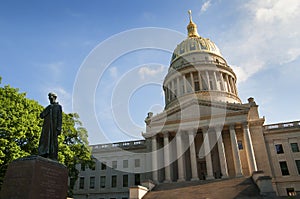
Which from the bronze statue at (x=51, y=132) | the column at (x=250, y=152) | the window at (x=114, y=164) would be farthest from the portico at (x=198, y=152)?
the bronze statue at (x=51, y=132)

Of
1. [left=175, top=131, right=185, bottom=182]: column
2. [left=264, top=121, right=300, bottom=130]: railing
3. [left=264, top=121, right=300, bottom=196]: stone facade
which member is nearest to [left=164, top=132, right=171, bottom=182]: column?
[left=175, top=131, right=185, bottom=182]: column

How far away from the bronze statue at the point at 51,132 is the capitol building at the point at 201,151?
18.9 m

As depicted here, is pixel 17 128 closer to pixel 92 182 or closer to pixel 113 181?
pixel 113 181

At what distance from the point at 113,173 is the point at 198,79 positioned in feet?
86.5

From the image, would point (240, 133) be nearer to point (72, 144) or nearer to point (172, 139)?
point (172, 139)

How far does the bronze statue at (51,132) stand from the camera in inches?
387

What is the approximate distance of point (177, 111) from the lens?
38.2 m

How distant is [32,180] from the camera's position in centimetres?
820

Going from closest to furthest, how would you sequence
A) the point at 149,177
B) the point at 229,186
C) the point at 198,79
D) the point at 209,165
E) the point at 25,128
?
1. the point at 25,128
2. the point at 229,186
3. the point at 209,165
4. the point at 149,177
5. the point at 198,79

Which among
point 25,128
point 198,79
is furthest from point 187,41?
point 25,128

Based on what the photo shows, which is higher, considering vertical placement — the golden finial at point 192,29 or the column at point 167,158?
the golden finial at point 192,29

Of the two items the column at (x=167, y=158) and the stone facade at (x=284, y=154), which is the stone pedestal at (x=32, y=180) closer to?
the column at (x=167, y=158)

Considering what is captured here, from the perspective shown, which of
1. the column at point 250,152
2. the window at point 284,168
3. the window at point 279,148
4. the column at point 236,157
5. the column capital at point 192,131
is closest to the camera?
the column at point 236,157

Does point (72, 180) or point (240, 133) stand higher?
point (240, 133)
